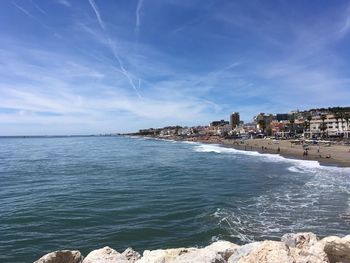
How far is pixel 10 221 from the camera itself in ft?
58.0

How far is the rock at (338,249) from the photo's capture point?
8.22 metres

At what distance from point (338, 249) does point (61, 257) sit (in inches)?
244

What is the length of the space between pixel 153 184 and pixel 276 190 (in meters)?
9.35

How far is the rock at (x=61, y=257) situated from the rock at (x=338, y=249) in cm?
564

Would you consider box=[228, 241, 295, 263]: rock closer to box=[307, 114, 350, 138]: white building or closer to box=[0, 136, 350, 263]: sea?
box=[0, 136, 350, 263]: sea

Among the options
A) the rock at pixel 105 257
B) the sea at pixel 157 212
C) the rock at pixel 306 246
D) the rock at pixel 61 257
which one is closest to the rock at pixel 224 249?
the rock at pixel 306 246

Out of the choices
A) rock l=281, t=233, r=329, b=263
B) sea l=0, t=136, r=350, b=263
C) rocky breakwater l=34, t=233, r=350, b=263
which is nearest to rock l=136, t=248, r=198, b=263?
rocky breakwater l=34, t=233, r=350, b=263

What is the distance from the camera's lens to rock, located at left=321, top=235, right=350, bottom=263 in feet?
27.0

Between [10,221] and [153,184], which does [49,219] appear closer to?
[10,221]

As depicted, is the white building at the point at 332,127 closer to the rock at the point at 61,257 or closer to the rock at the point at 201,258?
the rock at the point at 201,258

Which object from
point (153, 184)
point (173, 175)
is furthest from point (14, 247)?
point (173, 175)

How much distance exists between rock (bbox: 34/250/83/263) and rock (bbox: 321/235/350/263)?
18.5 ft

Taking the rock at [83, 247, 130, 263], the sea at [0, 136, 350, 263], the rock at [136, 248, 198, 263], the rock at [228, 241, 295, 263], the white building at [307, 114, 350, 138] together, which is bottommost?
the sea at [0, 136, 350, 263]

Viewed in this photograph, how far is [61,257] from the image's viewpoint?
8.39 meters
